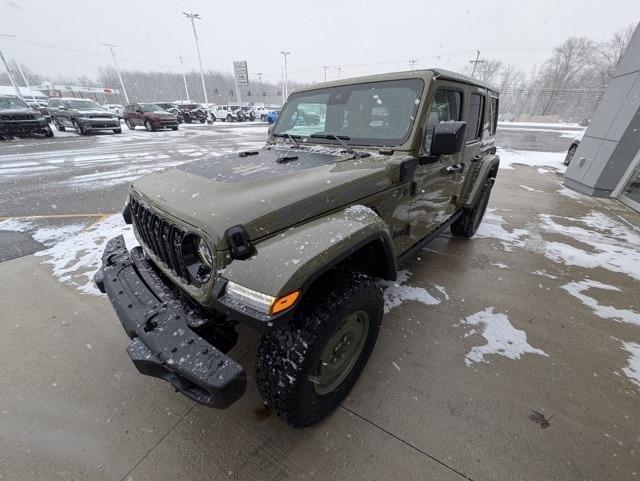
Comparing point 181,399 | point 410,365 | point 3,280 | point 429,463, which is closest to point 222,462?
point 181,399

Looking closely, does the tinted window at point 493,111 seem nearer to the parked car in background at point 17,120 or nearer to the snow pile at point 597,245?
the snow pile at point 597,245

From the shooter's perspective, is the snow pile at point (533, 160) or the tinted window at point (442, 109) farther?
the snow pile at point (533, 160)

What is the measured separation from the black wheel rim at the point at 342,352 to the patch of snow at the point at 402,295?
0.86m

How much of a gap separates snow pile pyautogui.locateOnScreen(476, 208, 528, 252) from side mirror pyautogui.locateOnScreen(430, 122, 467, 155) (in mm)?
2648

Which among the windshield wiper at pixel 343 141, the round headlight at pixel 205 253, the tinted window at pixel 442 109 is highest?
the tinted window at pixel 442 109

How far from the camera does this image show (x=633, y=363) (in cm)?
217

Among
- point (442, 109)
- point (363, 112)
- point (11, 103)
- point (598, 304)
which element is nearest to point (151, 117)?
point (11, 103)

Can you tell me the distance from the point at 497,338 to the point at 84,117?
19659 mm

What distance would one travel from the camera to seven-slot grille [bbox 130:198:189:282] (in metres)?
1.54

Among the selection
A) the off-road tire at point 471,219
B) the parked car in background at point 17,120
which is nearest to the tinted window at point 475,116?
the off-road tire at point 471,219

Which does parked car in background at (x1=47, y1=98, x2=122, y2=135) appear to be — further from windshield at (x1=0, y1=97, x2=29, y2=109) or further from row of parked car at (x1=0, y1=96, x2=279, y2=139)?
windshield at (x1=0, y1=97, x2=29, y2=109)

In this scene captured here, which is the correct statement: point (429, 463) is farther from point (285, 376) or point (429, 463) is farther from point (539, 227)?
point (539, 227)

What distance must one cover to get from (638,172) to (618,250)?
3.54 m

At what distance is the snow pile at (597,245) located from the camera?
356 centimetres
